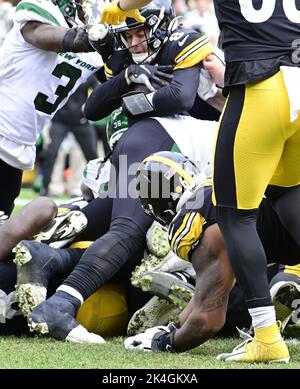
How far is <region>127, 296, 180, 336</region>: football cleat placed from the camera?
4445 millimetres

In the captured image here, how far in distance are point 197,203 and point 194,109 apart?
154 cm

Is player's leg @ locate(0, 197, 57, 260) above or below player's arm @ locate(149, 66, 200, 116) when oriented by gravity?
below

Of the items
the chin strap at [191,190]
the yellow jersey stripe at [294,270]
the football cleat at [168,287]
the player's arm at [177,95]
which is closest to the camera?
the chin strap at [191,190]

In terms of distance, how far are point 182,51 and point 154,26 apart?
19 centimetres

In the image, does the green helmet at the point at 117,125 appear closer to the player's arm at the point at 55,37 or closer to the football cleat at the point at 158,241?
the player's arm at the point at 55,37

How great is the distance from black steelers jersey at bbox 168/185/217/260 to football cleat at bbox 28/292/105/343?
0.63 m

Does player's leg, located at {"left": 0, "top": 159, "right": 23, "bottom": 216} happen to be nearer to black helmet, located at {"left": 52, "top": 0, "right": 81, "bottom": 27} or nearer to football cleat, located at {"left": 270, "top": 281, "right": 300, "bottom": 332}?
black helmet, located at {"left": 52, "top": 0, "right": 81, "bottom": 27}

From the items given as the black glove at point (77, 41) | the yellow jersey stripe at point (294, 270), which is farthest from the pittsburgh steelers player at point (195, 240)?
the black glove at point (77, 41)

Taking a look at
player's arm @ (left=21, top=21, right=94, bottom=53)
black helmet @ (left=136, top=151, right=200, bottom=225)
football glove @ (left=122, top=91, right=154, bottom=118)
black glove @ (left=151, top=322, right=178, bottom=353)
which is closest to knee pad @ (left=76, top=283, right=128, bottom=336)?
black glove @ (left=151, top=322, right=178, bottom=353)

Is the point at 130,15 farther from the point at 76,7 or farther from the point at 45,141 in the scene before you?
the point at 45,141

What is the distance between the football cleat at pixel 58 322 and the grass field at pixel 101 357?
0.05m

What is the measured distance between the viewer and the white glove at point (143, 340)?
407cm

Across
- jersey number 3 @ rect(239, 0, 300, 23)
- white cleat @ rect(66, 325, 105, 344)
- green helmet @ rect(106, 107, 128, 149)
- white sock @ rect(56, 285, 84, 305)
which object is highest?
jersey number 3 @ rect(239, 0, 300, 23)

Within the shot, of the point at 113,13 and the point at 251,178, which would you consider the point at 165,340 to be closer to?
the point at 251,178
